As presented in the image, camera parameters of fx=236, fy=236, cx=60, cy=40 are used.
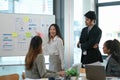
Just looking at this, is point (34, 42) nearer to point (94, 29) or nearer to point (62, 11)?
point (94, 29)

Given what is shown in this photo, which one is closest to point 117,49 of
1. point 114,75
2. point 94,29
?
point 114,75

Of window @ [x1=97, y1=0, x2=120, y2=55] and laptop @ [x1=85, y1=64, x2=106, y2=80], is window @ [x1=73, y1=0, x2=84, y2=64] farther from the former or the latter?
laptop @ [x1=85, y1=64, x2=106, y2=80]

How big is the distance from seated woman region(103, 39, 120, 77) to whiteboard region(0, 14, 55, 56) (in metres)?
2.02

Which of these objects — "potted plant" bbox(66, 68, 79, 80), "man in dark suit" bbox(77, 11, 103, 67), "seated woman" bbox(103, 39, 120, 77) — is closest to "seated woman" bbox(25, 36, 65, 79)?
"potted plant" bbox(66, 68, 79, 80)

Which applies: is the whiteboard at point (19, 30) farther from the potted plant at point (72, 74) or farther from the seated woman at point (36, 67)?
the potted plant at point (72, 74)

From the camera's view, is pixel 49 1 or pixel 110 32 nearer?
pixel 49 1

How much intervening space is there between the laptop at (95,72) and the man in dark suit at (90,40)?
127 centimetres

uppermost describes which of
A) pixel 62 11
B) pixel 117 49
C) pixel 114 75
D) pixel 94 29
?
pixel 62 11

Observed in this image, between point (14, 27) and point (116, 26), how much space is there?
103 inches

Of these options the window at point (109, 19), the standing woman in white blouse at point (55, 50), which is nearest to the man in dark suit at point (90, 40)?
the standing woman in white blouse at point (55, 50)

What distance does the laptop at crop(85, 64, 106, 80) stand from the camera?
9.20 feet

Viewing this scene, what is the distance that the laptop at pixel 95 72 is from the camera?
2.80 m

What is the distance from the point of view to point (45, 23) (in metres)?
5.21

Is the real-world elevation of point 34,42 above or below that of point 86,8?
below
